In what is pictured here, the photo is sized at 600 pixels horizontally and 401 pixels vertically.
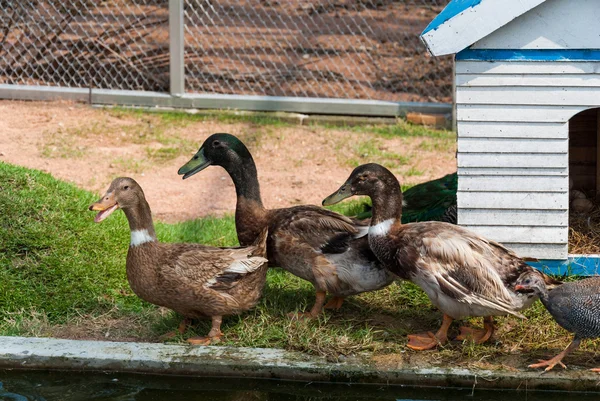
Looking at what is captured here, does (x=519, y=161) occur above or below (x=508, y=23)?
below

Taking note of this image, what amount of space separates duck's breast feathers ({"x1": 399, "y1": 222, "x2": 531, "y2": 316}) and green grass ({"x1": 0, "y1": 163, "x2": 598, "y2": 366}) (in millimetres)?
339

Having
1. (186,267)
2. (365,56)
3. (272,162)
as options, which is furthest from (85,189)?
(365,56)

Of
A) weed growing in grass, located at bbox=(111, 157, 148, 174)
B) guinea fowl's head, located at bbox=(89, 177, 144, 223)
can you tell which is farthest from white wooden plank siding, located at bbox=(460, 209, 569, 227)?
weed growing in grass, located at bbox=(111, 157, 148, 174)

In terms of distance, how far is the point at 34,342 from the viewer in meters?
5.16

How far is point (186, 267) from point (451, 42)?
204 cm

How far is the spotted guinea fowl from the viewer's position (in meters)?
4.89

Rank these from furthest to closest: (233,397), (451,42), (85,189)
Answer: (85,189)
(451,42)
(233,397)

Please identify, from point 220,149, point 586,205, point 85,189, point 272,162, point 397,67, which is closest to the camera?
point 220,149

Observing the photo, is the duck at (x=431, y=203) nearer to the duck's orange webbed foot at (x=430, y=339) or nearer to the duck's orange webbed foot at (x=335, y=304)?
the duck's orange webbed foot at (x=335, y=304)

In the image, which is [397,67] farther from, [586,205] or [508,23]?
[508,23]

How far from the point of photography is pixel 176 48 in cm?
1055

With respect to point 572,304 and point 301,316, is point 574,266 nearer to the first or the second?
point 572,304

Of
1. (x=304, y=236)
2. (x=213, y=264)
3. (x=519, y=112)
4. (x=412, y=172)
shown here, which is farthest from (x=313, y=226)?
(x=412, y=172)

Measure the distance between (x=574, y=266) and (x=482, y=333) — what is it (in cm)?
102
